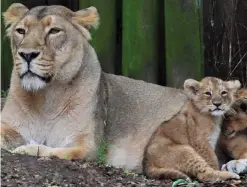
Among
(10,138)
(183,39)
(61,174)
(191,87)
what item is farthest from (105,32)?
(61,174)

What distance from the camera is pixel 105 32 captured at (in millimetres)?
9977

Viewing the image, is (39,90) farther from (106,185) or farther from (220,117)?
(220,117)

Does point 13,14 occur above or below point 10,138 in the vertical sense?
above

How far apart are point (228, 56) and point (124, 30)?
5.97 ft

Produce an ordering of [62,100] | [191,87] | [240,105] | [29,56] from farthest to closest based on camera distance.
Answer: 1. [240,105]
2. [191,87]
3. [62,100]
4. [29,56]

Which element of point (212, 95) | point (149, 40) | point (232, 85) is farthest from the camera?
point (149, 40)

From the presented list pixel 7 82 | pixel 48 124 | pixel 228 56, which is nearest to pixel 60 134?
pixel 48 124

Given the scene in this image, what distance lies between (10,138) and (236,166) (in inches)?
83.1

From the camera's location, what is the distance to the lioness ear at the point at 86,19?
8.44m

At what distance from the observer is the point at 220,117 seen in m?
8.58

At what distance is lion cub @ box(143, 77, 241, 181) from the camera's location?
26.4 ft

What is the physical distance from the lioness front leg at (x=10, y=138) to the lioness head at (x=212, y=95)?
1.72 m

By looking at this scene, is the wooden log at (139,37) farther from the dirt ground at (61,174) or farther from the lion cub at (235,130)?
the dirt ground at (61,174)

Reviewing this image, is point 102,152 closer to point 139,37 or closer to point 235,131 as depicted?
point 235,131
